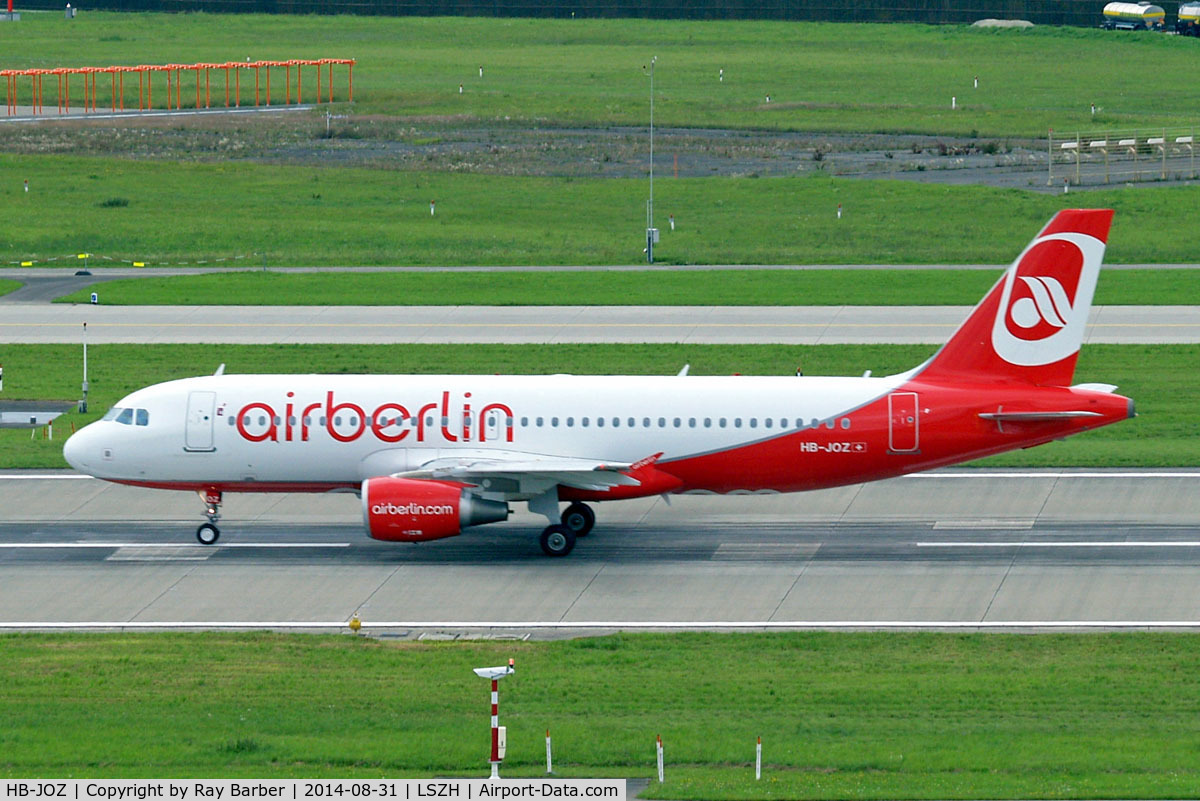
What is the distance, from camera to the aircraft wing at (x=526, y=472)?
1459 inches

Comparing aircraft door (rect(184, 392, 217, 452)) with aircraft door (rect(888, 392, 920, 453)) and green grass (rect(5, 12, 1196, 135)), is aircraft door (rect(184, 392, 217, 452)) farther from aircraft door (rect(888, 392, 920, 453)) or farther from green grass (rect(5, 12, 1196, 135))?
green grass (rect(5, 12, 1196, 135))

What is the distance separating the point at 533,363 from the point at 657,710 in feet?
94.3

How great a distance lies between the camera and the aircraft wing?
37.1 m

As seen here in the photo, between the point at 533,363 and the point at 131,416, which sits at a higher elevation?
the point at 131,416

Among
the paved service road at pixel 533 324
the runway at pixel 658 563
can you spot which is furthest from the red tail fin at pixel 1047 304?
the paved service road at pixel 533 324

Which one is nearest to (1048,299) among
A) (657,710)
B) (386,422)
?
(386,422)

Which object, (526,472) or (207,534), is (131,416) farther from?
(526,472)

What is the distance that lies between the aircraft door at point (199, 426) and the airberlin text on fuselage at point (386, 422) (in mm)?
735

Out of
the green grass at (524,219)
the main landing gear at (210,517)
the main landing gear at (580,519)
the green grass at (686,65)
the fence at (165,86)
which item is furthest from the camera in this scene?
the fence at (165,86)

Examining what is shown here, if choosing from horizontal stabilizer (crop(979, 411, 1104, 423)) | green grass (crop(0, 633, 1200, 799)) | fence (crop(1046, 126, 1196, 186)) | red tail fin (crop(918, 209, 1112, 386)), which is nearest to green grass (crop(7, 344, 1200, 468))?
red tail fin (crop(918, 209, 1112, 386))

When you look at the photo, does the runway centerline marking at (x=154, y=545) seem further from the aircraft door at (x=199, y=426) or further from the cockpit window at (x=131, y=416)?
the cockpit window at (x=131, y=416)

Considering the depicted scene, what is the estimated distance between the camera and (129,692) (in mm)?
28359

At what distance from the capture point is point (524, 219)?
8550cm

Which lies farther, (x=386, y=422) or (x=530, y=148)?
(x=530, y=148)
